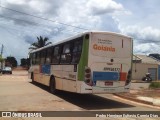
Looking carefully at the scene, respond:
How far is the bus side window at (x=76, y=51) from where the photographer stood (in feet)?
46.6

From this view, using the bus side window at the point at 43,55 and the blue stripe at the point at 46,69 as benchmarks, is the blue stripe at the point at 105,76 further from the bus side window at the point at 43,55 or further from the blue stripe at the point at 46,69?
the bus side window at the point at 43,55

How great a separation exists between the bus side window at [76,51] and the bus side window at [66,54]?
0.75 metres

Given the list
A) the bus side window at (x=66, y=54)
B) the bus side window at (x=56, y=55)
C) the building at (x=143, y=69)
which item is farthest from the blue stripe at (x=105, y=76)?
the building at (x=143, y=69)

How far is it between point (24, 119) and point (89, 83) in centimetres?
419

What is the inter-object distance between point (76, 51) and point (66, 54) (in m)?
1.69

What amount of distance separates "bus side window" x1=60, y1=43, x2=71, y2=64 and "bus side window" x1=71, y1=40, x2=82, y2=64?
75 centimetres

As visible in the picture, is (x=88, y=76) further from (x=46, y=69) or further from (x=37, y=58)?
(x=37, y=58)

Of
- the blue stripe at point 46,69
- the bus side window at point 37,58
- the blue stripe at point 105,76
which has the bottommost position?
the blue stripe at point 105,76

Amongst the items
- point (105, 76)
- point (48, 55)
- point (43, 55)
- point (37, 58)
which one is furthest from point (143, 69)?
point (105, 76)

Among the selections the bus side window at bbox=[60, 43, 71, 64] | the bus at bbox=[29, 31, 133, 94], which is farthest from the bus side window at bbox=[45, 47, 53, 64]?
the bus at bbox=[29, 31, 133, 94]

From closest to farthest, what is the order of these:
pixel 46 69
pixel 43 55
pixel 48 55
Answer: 1. pixel 48 55
2. pixel 46 69
3. pixel 43 55

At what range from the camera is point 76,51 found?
1462 centimetres

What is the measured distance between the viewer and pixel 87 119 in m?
10.5

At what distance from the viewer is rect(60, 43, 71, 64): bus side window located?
15711 millimetres
